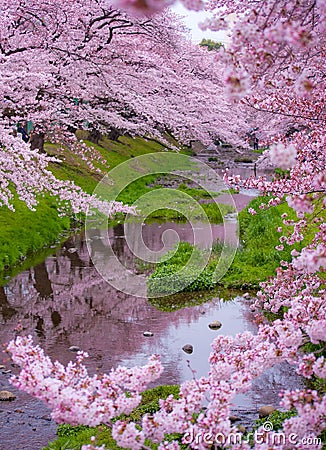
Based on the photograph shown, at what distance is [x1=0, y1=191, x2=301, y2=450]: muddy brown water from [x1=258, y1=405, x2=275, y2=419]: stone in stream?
0.08 meters

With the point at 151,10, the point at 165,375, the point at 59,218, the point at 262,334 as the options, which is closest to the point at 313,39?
the point at 151,10

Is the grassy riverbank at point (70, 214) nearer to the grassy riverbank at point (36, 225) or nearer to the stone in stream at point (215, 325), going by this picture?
the grassy riverbank at point (36, 225)

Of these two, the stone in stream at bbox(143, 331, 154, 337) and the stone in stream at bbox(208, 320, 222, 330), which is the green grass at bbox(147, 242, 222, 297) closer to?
the stone in stream at bbox(208, 320, 222, 330)

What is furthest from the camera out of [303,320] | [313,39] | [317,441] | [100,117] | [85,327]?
[100,117]

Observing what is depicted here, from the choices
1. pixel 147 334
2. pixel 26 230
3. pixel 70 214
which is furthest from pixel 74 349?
pixel 70 214

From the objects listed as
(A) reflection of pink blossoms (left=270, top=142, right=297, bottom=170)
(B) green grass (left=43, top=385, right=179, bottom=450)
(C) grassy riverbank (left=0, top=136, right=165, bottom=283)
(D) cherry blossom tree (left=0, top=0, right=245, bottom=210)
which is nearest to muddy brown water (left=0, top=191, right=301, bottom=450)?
(B) green grass (left=43, top=385, right=179, bottom=450)

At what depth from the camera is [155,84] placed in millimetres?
12836

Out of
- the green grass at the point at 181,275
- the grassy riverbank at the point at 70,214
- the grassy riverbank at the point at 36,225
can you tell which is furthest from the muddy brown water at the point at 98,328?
the grassy riverbank at the point at 70,214

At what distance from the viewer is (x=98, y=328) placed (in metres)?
8.27

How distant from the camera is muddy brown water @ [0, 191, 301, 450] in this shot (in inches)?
224

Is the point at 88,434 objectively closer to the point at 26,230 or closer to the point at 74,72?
the point at 74,72

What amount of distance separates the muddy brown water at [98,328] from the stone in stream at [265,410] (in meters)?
0.08

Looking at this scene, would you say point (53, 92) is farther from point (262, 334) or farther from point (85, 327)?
point (262, 334)

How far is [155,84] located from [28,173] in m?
5.35
